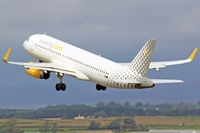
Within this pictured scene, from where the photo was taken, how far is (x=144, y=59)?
90.0 m

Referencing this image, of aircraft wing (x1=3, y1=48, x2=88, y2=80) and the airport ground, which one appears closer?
aircraft wing (x1=3, y1=48, x2=88, y2=80)

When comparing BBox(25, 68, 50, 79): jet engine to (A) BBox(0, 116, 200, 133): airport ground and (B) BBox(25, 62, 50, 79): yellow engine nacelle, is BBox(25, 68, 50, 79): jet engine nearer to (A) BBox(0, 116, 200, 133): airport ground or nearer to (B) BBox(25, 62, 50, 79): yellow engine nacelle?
(B) BBox(25, 62, 50, 79): yellow engine nacelle

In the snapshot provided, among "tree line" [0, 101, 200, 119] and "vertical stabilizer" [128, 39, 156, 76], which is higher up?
"tree line" [0, 101, 200, 119]

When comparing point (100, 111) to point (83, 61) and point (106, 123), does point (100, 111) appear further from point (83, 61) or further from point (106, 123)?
point (83, 61)

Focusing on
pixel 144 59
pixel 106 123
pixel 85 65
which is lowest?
pixel 144 59

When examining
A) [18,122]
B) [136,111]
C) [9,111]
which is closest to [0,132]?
[18,122]

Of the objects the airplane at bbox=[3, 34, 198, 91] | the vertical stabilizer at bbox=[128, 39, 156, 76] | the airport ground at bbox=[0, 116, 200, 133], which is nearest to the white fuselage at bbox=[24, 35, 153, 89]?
the airplane at bbox=[3, 34, 198, 91]

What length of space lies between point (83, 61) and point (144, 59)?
35.4 feet

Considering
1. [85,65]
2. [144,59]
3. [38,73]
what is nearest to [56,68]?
[38,73]

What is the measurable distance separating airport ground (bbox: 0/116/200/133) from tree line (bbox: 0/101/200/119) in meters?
2.04

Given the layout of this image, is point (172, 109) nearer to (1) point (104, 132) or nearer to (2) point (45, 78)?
(1) point (104, 132)

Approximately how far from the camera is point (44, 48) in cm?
10450

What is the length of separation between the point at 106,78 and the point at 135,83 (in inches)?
188

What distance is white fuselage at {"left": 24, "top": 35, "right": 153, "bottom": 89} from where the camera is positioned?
9168 centimetres
